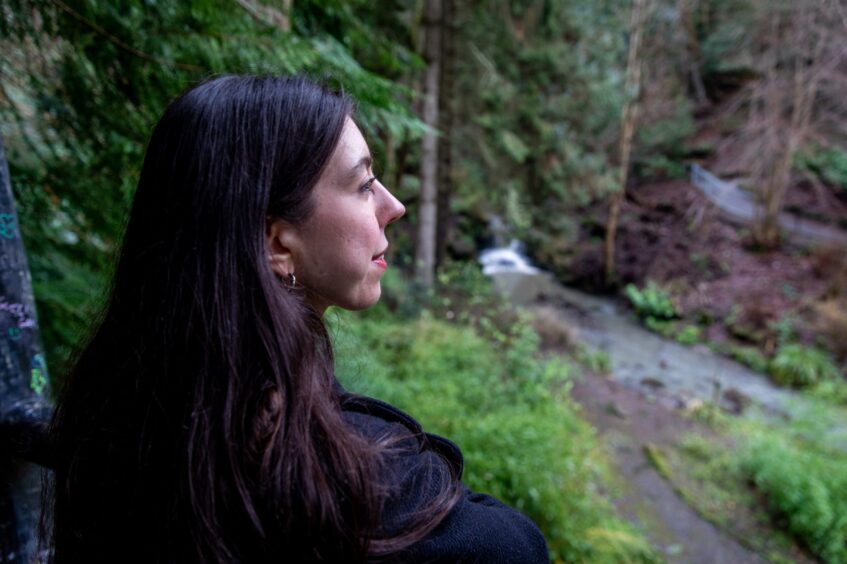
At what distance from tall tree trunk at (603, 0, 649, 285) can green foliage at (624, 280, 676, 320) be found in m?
1.76

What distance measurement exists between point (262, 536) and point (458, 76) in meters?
14.4

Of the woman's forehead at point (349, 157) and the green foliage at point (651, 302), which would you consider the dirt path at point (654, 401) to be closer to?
the green foliage at point (651, 302)

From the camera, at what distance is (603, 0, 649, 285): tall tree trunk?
1827cm

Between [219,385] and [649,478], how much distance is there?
8.45 meters

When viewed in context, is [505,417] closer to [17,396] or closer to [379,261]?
[379,261]

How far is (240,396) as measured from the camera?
95 cm

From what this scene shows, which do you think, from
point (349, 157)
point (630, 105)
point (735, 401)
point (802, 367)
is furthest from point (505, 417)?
point (630, 105)

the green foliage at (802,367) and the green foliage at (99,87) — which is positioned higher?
the green foliage at (99,87)

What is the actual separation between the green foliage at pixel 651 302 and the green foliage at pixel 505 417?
9436mm

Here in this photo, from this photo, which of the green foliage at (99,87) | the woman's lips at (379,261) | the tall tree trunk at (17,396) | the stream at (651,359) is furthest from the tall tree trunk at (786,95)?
the tall tree trunk at (17,396)

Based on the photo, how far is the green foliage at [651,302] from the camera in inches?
728

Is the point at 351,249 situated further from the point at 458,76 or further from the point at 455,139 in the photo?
the point at 458,76

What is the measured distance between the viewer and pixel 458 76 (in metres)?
14.1

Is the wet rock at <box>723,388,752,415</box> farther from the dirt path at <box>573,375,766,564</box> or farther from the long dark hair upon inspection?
the long dark hair
